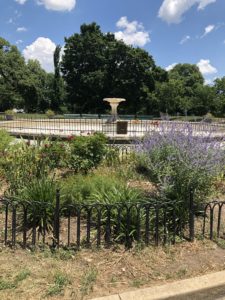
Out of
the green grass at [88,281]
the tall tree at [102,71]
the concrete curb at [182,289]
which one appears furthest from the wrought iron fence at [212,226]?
the tall tree at [102,71]

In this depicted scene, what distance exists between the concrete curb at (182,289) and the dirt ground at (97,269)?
0.11 metres

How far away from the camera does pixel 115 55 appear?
47031 millimetres

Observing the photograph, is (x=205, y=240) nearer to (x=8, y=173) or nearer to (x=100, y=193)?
(x=100, y=193)

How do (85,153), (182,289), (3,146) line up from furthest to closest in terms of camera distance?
1. (3,146)
2. (85,153)
3. (182,289)

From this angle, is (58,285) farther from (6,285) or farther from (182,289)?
(182,289)

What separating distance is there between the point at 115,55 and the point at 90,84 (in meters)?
5.62

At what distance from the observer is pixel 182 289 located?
3.40m

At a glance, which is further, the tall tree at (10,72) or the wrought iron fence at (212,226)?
the tall tree at (10,72)

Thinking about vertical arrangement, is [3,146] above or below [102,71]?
below

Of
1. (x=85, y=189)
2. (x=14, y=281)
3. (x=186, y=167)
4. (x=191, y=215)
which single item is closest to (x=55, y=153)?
(x=85, y=189)

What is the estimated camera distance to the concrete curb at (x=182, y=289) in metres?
3.24

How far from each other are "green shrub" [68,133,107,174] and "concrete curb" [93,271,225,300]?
392cm

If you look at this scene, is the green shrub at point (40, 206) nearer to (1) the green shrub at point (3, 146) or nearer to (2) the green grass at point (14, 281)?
(2) the green grass at point (14, 281)

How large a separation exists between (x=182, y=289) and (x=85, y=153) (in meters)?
4.14
